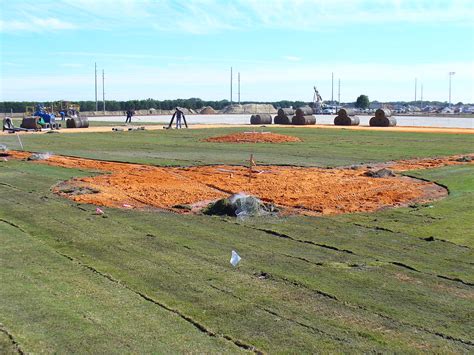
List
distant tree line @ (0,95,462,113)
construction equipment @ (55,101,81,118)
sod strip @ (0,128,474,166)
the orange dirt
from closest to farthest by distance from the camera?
sod strip @ (0,128,474,166) < the orange dirt < construction equipment @ (55,101,81,118) < distant tree line @ (0,95,462,113)

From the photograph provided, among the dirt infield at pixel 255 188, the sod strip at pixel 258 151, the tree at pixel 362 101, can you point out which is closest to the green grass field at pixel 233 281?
the dirt infield at pixel 255 188

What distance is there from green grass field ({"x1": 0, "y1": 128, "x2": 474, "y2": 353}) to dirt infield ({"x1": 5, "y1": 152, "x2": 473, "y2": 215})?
1.05 metres

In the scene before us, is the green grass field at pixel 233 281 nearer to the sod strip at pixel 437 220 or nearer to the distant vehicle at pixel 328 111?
the sod strip at pixel 437 220

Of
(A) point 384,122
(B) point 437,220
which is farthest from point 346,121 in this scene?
(B) point 437,220

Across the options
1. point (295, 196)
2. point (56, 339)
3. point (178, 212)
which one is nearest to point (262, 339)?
point (56, 339)

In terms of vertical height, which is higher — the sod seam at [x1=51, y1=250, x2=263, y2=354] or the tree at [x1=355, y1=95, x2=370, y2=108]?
the tree at [x1=355, y1=95, x2=370, y2=108]

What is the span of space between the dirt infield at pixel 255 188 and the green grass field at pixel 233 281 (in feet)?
3.45

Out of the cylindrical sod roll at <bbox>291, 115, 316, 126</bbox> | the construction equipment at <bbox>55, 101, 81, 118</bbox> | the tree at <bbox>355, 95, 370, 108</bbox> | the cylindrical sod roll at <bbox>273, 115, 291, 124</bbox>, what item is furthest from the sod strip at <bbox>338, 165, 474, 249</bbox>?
the tree at <bbox>355, 95, 370, 108</bbox>

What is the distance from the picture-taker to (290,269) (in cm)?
927

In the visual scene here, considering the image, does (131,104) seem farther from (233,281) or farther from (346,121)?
(233,281)

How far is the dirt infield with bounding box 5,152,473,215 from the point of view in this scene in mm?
14852

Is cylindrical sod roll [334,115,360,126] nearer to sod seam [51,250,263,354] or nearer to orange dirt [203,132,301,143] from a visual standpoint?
orange dirt [203,132,301,143]

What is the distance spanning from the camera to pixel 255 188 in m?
17.3

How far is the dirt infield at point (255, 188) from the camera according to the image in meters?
14.9
